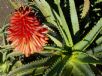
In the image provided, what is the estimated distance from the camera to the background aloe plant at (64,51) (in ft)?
8.61

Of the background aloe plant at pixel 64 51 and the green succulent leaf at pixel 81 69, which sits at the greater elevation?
the background aloe plant at pixel 64 51

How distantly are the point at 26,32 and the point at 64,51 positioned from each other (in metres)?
0.49

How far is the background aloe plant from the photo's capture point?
8.61ft

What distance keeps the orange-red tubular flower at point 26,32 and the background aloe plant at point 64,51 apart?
0.81 ft

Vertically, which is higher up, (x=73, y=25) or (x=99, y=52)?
(x=73, y=25)

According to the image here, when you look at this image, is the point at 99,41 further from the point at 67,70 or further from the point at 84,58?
the point at 67,70

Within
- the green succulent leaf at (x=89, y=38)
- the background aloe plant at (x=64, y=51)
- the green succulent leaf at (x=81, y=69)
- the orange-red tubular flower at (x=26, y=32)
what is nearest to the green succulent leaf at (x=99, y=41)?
the background aloe plant at (x=64, y=51)

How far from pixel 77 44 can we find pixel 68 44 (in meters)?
0.09

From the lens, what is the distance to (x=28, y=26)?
2379 millimetres

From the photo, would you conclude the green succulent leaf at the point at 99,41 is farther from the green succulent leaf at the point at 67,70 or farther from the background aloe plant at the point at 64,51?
the green succulent leaf at the point at 67,70

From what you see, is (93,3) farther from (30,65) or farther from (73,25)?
(30,65)

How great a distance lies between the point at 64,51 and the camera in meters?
2.76

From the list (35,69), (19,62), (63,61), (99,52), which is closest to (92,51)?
(99,52)

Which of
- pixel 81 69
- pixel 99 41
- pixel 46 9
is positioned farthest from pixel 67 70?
pixel 46 9
